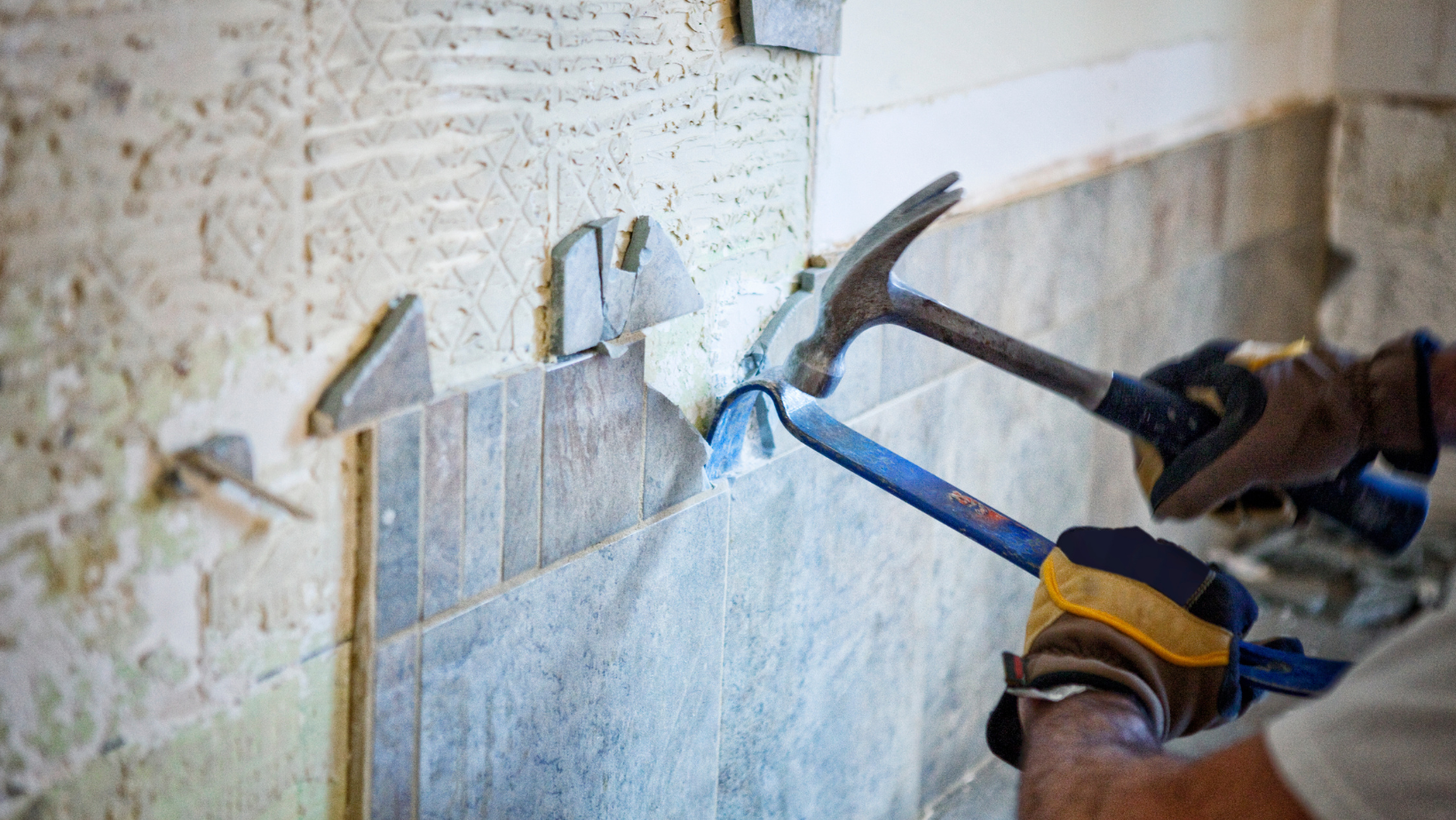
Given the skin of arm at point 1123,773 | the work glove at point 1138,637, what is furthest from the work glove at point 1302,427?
the skin of arm at point 1123,773

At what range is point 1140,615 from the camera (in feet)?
3.83

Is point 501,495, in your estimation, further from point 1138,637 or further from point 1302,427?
point 1302,427

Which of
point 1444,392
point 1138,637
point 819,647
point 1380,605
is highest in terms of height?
point 1444,392

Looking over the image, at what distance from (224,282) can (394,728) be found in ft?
1.49

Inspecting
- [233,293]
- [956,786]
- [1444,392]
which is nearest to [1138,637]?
[1444,392]

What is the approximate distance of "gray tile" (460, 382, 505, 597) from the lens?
1.13 meters

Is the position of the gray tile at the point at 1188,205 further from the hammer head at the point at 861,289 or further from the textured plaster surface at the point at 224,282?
the textured plaster surface at the point at 224,282

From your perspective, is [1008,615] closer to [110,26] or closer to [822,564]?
[822,564]

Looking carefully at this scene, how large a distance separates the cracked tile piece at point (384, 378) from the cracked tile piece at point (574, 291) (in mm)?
168

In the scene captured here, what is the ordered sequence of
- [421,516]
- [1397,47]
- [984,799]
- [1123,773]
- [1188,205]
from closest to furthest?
[1123,773]
[421,516]
[984,799]
[1188,205]
[1397,47]

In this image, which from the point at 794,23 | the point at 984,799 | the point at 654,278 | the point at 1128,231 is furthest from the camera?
the point at 1128,231

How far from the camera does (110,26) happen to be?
80 cm

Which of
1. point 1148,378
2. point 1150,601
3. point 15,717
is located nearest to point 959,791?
point 1148,378

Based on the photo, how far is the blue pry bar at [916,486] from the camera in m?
1.17
